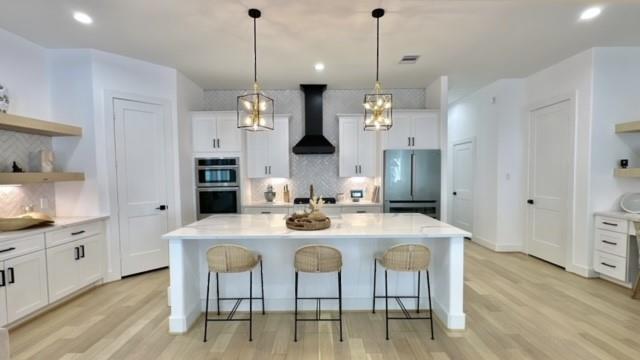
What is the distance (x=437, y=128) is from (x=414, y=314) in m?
3.23

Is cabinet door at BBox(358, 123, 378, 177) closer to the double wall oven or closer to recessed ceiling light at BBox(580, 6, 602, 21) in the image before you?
the double wall oven

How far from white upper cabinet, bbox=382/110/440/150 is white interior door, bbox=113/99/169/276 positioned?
11.9 ft

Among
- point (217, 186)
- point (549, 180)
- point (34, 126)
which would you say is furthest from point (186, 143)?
point (549, 180)

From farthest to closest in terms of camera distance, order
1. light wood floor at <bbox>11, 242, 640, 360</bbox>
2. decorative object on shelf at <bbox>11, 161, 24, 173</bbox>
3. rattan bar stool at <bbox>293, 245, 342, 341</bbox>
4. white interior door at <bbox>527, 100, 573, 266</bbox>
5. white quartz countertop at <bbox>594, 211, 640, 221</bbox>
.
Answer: white interior door at <bbox>527, 100, 573, 266</bbox>
white quartz countertop at <bbox>594, 211, 640, 221</bbox>
decorative object on shelf at <bbox>11, 161, 24, 173</bbox>
rattan bar stool at <bbox>293, 245, 342, 341</bbox>
light wood floor at <bbox>11, 242, 640, 360</bbox>

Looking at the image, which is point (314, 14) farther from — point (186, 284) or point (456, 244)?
point (186, 284)

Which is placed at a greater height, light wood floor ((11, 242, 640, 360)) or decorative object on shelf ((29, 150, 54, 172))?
decorative object on shelf ((29, 150, 54, 172))

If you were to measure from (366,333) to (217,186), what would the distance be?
3456mm

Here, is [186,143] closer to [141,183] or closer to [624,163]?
[141,183]

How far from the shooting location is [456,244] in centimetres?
264

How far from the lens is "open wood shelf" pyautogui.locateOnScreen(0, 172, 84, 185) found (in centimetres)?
293

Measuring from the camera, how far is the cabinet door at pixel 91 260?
3451 mm

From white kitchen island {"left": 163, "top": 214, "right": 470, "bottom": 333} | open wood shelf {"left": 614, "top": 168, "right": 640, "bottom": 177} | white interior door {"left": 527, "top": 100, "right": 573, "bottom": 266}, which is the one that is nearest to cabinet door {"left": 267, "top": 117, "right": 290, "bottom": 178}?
white kitchen island {"left": 163, "top": 214, "right": 470, "bottom": 333}

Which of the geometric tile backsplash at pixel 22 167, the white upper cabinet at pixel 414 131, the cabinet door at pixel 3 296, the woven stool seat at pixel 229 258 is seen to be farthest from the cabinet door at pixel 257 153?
the cabinet door at pixel 3 296

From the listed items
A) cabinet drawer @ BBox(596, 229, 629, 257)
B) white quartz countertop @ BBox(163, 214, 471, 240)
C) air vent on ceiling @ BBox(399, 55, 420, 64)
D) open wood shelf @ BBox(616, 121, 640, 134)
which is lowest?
cabinet drawer @ BBox(596, 229, 629, 257)
